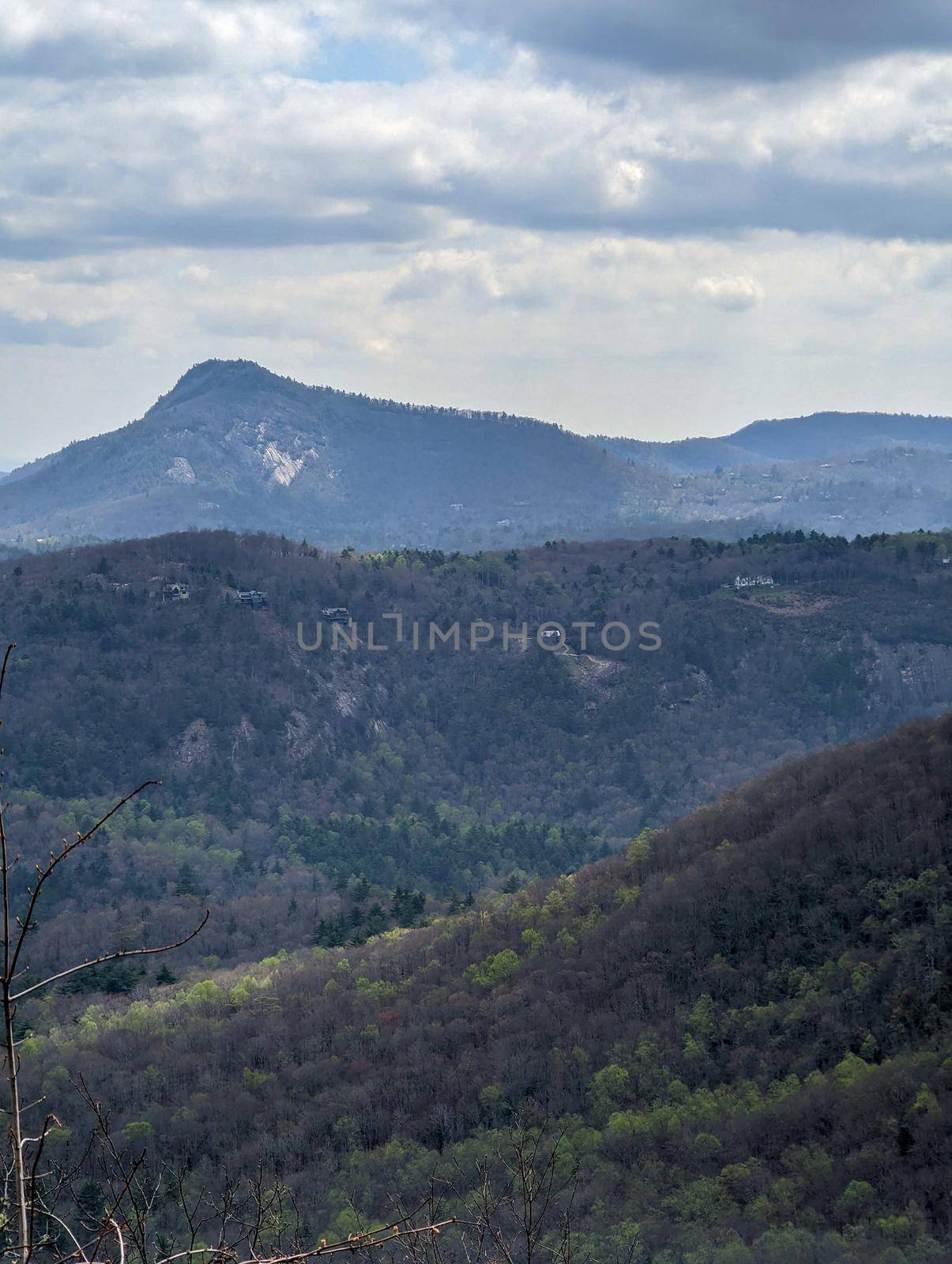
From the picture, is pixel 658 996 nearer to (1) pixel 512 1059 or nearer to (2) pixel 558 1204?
(1) pixel 512 1059

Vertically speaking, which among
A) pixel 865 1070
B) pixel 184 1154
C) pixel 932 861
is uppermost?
pixel 932 861

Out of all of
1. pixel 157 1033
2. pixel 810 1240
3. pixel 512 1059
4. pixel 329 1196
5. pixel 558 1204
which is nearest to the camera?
pixel 810 1240

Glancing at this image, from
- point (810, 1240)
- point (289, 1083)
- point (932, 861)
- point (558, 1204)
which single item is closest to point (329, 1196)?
point (558, 1204)

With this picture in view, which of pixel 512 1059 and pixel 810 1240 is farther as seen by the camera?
pixel 512 1059

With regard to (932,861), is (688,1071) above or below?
below

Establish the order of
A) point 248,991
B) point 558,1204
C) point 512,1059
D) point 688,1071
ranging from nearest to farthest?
point 558,1204 < point 688,1071 < point 512,1059 < point 248,991

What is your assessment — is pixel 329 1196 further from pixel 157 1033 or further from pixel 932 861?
pixel 932 861
